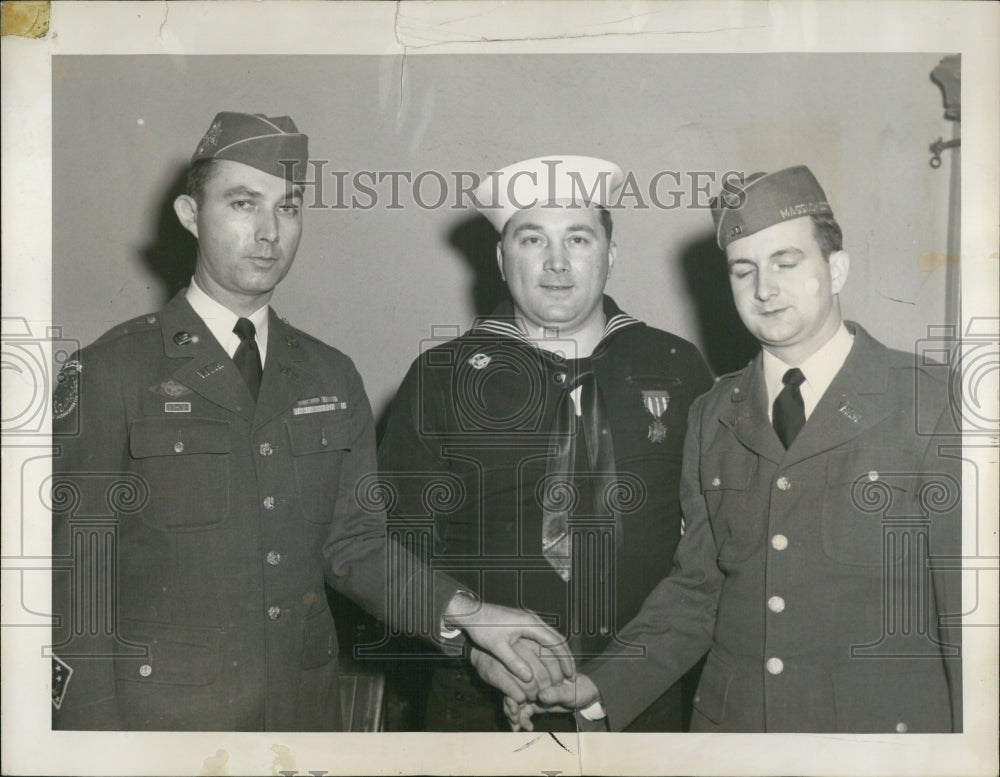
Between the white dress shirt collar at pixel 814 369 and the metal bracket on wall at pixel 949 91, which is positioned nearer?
the white dress shirt collar at pixel 814 369

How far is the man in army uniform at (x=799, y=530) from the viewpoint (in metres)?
2.24

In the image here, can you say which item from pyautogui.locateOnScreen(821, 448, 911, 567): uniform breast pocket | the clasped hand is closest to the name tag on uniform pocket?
the clasped hand

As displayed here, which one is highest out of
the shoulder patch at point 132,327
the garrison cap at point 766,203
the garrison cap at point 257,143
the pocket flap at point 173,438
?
the garrison cap at point 257,143

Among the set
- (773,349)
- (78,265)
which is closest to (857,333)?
(773,349)

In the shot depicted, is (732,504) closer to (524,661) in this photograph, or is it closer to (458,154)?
(524,661)

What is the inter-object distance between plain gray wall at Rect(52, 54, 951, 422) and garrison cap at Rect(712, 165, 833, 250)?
0.04 metres

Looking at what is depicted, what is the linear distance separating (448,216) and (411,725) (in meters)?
1.22

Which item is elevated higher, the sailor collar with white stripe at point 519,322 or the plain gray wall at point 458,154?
the plain gray wall at point 458,154

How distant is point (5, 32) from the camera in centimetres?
241

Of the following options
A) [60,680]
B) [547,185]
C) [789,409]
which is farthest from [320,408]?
[789,409]

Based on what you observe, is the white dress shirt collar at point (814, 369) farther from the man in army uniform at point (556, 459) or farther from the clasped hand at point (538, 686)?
the clasped hand at point (538, 686)

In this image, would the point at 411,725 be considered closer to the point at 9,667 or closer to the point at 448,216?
the point at 9,667

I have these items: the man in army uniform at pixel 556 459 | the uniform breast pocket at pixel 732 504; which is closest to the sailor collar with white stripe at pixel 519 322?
the man in army uniform at pixel 556 459

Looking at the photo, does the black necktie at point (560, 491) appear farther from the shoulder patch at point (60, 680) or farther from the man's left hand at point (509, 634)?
the shoulder patch at point (60, 680)
